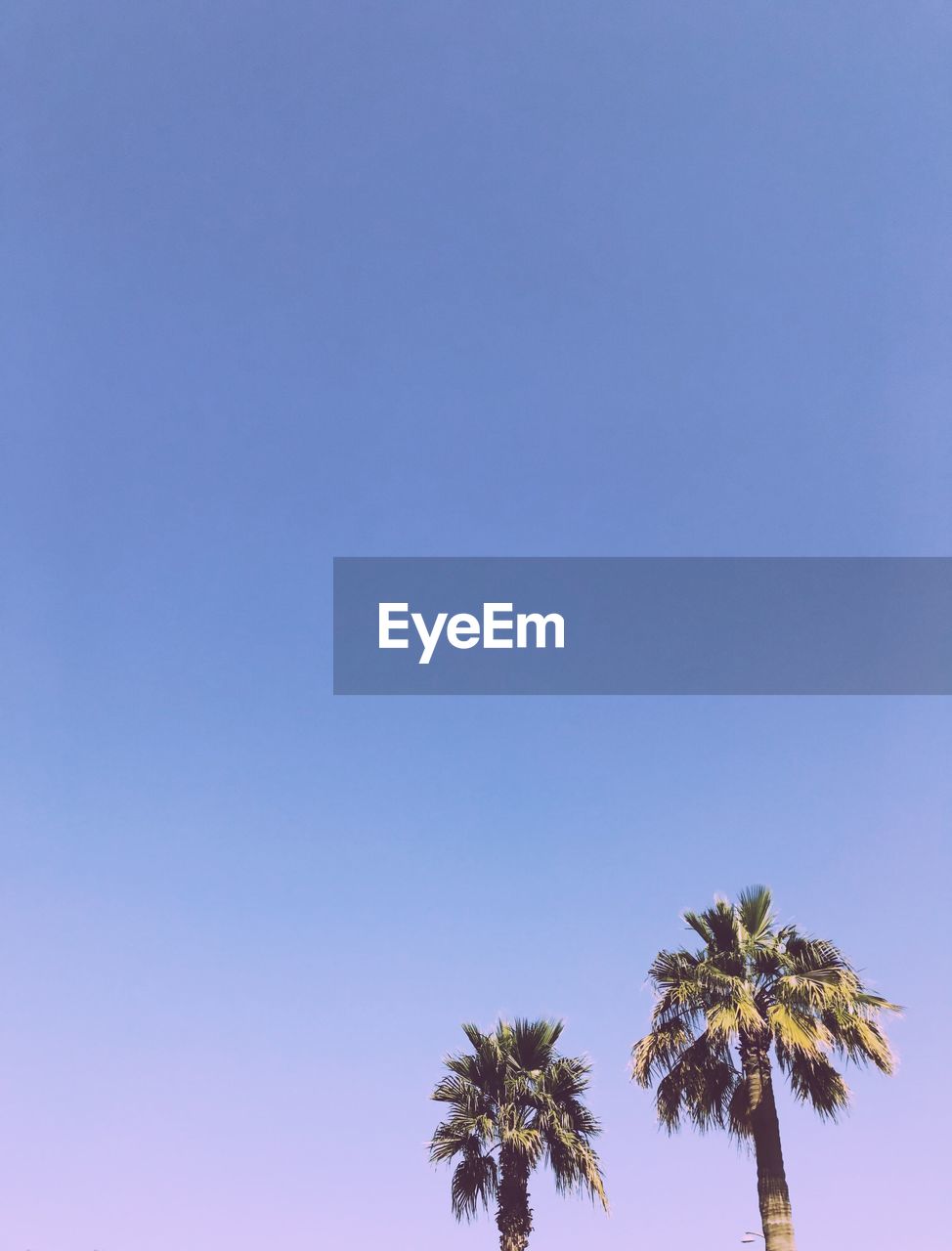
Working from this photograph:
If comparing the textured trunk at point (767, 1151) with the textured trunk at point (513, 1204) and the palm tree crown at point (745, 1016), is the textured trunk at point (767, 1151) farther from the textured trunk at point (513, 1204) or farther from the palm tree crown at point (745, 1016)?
the textured trunk at point (513, 1204)

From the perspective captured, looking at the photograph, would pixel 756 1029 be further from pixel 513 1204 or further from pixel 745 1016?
pixel 513 1204

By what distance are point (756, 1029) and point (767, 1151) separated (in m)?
1.90

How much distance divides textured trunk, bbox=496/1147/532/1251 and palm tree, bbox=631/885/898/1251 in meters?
5.14

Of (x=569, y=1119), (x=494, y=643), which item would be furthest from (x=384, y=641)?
(x=569, y=1119)

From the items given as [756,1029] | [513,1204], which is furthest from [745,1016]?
[513,1204]

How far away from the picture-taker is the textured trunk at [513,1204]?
22891 mm

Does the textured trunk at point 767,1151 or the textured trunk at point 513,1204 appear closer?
the textured trunk at point 767,1151

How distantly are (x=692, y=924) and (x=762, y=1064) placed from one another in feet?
8.77

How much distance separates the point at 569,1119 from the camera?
24.1 meters

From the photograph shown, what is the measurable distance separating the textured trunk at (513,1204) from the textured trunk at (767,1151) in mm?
6637

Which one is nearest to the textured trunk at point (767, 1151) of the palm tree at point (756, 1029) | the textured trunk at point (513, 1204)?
the palm tree at point (756, 1029)

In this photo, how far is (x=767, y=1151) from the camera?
1830cm

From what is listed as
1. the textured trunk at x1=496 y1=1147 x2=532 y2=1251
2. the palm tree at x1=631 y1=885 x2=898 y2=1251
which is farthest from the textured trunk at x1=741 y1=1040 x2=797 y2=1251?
the textured trunk at x1=496 y1=1147 x2=532 y2=1251

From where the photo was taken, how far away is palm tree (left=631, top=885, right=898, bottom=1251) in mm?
18562
